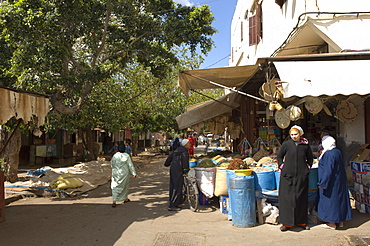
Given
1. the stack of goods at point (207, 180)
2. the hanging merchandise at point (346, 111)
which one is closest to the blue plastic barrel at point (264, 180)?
the stack of goods at point (207, 180)

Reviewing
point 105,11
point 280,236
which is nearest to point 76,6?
point 105,11

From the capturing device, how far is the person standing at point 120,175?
745cm

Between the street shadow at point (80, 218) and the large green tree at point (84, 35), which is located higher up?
the large green tree at point (84, 35)

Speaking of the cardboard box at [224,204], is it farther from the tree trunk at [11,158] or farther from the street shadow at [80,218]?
the tree trunk at [11,158]

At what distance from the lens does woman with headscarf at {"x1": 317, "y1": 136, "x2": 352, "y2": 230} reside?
5.04 metres

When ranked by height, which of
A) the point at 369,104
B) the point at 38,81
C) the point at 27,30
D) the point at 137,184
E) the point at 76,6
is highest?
the point at 76,6

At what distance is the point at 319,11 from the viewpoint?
7609 millimetres

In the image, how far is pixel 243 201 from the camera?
214 inches

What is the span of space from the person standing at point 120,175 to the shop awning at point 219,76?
2389mm

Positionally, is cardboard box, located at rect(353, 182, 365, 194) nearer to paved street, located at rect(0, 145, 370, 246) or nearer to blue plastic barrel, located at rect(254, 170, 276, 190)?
paved street, located at rect(0, 145, 370, 246)

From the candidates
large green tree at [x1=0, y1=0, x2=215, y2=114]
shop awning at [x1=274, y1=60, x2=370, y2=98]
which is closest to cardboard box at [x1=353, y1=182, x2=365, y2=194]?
shop awning at [x1=274, y1=60, x2=370, y2=98]

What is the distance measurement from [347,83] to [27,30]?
26.9 feet

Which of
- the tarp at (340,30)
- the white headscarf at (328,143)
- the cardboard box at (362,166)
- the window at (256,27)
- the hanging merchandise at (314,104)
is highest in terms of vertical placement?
the window at (256,27)

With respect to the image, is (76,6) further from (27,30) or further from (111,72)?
(111,72)
